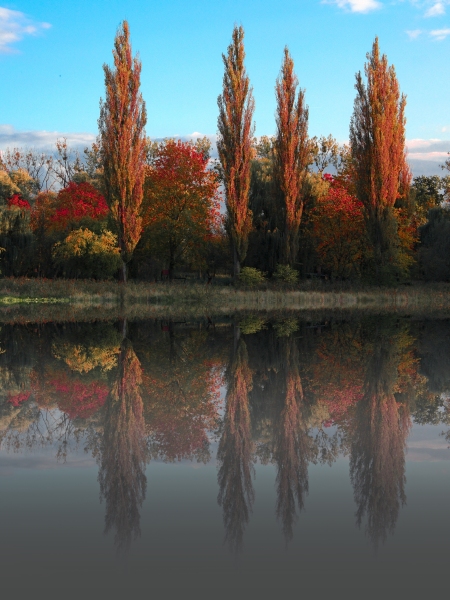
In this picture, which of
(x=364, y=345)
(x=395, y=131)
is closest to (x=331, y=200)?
(x=395, y=131)

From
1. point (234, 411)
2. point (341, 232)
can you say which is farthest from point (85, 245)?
point (234, 411)

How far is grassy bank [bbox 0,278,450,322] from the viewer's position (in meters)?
25.0

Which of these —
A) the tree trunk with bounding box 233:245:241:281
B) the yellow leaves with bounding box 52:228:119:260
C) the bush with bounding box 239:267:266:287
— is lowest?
the bush with bounding box 239:267:266:287

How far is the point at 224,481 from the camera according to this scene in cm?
372

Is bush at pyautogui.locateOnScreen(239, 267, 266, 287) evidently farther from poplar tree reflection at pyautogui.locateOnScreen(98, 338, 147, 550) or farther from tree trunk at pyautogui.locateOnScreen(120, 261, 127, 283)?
Answer: poplar tree reflection at pyautogui.locateOnScreen(98, 338, 147, 550)

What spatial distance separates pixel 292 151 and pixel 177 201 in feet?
19.0

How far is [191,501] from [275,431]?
Result: 164 cm

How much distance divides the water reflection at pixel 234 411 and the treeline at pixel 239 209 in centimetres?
1854

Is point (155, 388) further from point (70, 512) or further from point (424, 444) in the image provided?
point (70, 512)

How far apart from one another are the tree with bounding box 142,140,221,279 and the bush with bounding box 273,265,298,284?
397 centimetres

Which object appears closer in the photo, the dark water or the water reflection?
the dark water

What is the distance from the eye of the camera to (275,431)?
4941 millimetres

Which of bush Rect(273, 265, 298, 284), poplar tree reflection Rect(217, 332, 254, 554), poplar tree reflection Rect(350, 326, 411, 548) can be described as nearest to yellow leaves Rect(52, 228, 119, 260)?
bush Rect(273, 265, 298, 284)

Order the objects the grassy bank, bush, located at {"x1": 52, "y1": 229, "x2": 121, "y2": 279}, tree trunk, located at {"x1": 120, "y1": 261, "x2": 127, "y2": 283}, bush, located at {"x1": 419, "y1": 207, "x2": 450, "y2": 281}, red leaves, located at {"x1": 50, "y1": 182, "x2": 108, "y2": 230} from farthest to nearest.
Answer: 1. red leaves, located at {"x1": 50, "y1": 182, "x2": 108, "y2": 230}
2. bush, located at {"x1": 419, "y1": 207, "x2": 450, "y2": 281}
3. tree trunk, located at {"x1": 120, "y1": 261, "x2": 127, "y2": 283}
4. bush, located at {"x1": 52, "y1": 229, "x2": 121, "y2": 279}
5. the grassy bank
